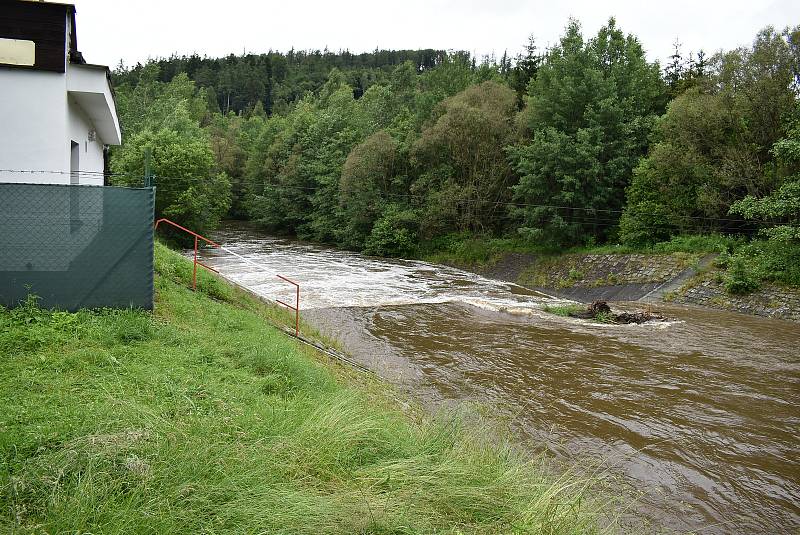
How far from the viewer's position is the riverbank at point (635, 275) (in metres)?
21.1

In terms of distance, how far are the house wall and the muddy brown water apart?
24.1ft

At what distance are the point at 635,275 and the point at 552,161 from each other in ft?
29.6

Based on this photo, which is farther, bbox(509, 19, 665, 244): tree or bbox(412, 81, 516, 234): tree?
bbox(412, 81, 516, 234): tree

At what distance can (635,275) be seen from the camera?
2683 cm

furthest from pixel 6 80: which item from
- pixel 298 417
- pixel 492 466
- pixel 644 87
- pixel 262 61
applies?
pixel 262 61

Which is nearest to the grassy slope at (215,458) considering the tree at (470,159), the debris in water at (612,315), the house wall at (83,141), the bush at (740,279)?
the house wall at (83,141)

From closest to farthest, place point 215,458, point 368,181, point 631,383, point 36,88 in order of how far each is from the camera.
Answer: point 215,458, point 36,88, point 631,383, point 368,181

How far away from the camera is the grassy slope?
3.61 meters

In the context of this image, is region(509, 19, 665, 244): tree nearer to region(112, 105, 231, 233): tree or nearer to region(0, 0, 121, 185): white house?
region(112, 105, 231, 233): tree

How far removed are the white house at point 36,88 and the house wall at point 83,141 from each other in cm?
49

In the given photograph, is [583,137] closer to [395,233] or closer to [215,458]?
[395,233]

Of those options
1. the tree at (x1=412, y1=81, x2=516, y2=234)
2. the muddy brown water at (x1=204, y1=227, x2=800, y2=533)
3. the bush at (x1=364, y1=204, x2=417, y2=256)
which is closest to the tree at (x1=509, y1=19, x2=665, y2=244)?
the tree at (x1=412, y1=81, x2=516, y2=234)

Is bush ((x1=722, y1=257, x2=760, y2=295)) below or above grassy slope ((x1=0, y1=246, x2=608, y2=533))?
below

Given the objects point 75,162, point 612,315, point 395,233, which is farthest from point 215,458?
point 395,233
